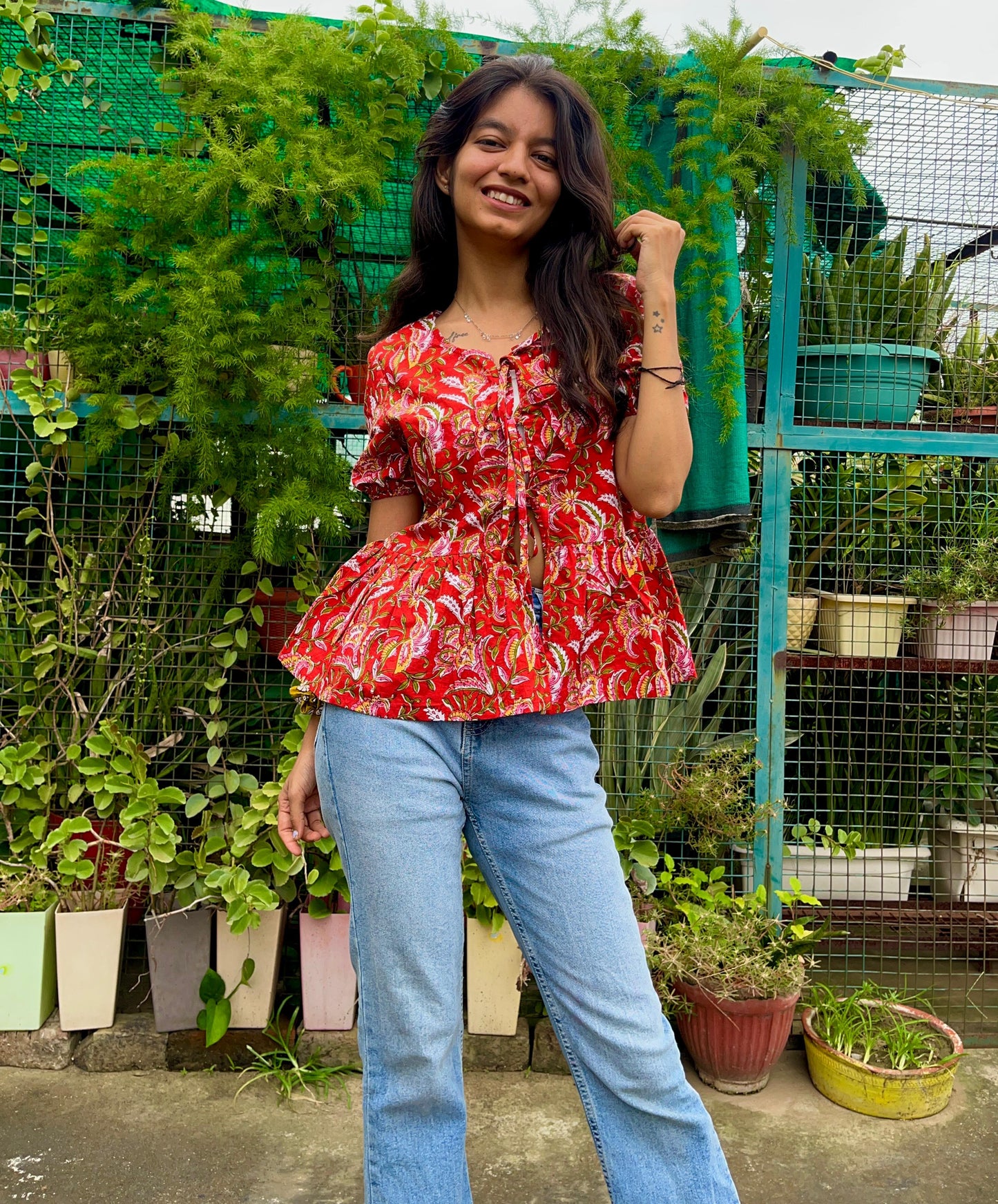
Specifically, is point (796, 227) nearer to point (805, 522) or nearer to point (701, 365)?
point (701, 365)

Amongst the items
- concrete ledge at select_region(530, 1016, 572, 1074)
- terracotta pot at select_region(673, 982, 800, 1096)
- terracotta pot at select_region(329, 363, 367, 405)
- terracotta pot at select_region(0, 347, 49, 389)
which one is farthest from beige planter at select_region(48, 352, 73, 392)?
terracotta pot at select_region(673, 982, 800, 1096)

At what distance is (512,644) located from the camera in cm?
135

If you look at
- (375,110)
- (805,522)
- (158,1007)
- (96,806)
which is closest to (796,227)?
(805,522)

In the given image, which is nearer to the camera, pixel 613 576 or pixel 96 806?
pixel 613 576

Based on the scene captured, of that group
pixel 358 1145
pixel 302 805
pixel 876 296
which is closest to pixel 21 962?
pixel 358 1145

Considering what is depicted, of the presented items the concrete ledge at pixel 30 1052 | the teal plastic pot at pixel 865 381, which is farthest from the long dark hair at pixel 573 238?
the concrete ledge at pixel 30 1052

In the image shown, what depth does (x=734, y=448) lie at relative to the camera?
246cm

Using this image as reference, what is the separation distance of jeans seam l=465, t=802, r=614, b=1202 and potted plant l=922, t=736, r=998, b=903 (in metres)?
1.98

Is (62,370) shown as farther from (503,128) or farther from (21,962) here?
(503,128)

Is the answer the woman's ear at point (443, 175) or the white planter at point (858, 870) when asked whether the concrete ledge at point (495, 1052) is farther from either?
the woman's ear at point (443, 175)

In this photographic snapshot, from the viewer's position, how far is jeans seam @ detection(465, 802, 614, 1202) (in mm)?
1291

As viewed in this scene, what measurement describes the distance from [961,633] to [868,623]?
0.32m

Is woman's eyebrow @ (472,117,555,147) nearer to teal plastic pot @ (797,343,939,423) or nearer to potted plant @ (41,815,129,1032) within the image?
teal plastic pot @ (797,343,939,423)

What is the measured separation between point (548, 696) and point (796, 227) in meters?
1.94
